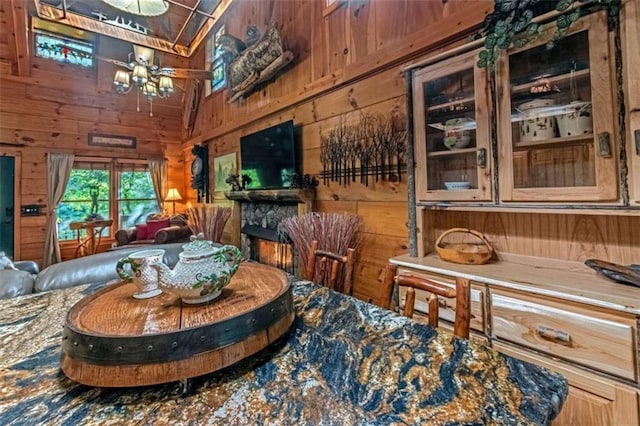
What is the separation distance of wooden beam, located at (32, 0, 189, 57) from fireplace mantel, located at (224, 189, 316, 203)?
10.4ft

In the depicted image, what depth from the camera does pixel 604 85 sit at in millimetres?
1227

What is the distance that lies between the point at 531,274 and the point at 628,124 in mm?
706

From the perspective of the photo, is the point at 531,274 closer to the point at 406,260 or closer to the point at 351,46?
the point at 406,260

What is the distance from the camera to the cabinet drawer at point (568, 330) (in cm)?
108

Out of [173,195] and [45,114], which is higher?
[45,114]

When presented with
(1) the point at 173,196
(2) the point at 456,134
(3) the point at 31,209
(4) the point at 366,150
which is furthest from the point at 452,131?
(3) the point at 31,209

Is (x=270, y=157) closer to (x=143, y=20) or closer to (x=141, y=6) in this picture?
(x=141, y=6)

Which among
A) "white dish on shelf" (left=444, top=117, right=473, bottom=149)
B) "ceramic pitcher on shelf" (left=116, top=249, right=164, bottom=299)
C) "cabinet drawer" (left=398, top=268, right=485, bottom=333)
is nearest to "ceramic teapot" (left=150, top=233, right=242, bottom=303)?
"ceramic pitcher on shelf" (left=116, top=249, right=164, bottom=299)

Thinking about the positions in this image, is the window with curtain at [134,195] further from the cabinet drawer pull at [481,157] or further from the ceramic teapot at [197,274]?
the cabinet drawer pull at [481,157]

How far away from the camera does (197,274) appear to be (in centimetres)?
87

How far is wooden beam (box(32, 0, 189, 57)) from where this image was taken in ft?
13.1

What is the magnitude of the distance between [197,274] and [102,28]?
589cm

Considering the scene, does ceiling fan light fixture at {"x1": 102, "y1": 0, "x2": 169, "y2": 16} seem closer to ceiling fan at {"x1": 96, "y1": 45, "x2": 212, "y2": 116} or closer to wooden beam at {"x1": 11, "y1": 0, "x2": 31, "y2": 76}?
ceiling fan at {"x1": 96, "y1": 45, "x2": 212, "y2": 116}

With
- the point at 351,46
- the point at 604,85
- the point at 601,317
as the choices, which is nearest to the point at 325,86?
the point at 351,46
